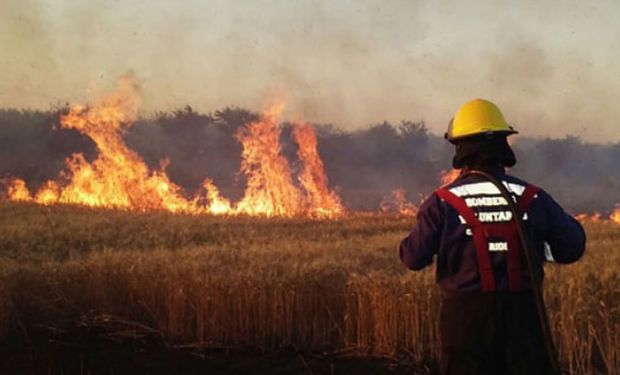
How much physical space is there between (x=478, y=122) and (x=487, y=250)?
742 mm

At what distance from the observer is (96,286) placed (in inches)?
360

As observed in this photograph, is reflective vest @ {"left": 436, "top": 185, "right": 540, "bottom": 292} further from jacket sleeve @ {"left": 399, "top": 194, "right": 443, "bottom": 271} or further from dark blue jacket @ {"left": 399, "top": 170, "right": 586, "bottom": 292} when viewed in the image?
jacket sleeve @ {"left": 399, "top": 194, "right": 443, "bottom": 271}

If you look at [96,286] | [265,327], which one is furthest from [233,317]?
[96,286]

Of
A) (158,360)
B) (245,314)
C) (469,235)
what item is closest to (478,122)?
(469,235)

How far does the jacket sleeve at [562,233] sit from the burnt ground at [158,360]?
11.0 feet

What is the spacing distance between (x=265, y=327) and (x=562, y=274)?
15.7 feet

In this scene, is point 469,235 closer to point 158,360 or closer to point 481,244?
point 481,244

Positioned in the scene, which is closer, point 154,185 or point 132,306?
point 132,306

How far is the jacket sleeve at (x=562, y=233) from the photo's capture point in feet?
12.1

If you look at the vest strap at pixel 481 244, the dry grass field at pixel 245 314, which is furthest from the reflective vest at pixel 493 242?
the dry grass field at pixel 245 314

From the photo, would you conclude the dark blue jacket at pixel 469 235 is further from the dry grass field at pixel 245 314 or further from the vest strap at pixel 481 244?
the dry grass field at pixel 245 314

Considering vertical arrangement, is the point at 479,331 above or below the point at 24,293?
below

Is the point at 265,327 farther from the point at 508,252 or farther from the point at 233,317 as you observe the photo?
the point at 508,252

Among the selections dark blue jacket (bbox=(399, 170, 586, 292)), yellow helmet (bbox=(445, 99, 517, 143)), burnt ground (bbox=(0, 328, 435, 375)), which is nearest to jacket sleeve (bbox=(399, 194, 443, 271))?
dark blue jacket (bbox=(399, 170, 586, 292))
